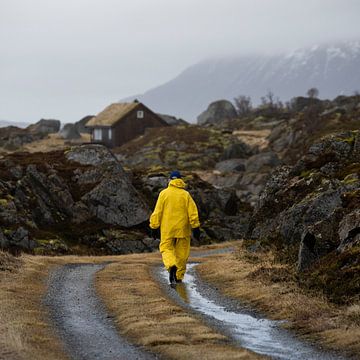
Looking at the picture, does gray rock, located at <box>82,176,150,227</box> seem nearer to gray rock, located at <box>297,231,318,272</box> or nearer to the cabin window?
gray rock, located at <box>297,231,318,272</box>

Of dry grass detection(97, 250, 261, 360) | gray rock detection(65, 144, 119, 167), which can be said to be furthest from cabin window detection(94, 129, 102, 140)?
dry grass detection(97, 250, 261, 360)

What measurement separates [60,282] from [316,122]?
70.9 m

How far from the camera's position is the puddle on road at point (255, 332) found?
34.3ft

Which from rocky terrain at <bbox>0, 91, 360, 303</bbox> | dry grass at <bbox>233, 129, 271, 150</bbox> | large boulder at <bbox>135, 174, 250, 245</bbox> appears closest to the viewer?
rocky terrain at <bbox>0, 91, 360, 303</bbox>

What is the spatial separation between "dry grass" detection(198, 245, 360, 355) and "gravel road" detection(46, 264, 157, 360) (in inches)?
136

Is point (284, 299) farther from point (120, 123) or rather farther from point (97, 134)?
point (97, 134)

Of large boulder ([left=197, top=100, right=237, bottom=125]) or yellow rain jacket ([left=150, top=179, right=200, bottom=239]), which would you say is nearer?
yellow rain jacket ([left=150, top=179, right=200, bottom=239])

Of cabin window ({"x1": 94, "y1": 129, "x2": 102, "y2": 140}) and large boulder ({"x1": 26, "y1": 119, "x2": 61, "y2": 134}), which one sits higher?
large boulder ({"x1": 26, "y1": 119, "x2": 61, "y2": 134})

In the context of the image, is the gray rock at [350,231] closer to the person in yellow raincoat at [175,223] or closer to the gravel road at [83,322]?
the person in yellow raincoat at [175,223]

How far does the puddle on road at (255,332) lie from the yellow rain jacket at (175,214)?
1862mm

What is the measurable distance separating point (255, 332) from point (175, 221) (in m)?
6.04

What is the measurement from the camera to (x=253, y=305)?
1510 centimetres

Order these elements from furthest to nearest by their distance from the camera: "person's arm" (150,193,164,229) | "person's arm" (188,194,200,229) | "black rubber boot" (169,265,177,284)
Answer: "black rubber boot" (169,265,177,284), "person's arm" (150,193,164,229), "person's arm" (188,194,200,229)

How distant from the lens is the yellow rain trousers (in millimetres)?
17734
